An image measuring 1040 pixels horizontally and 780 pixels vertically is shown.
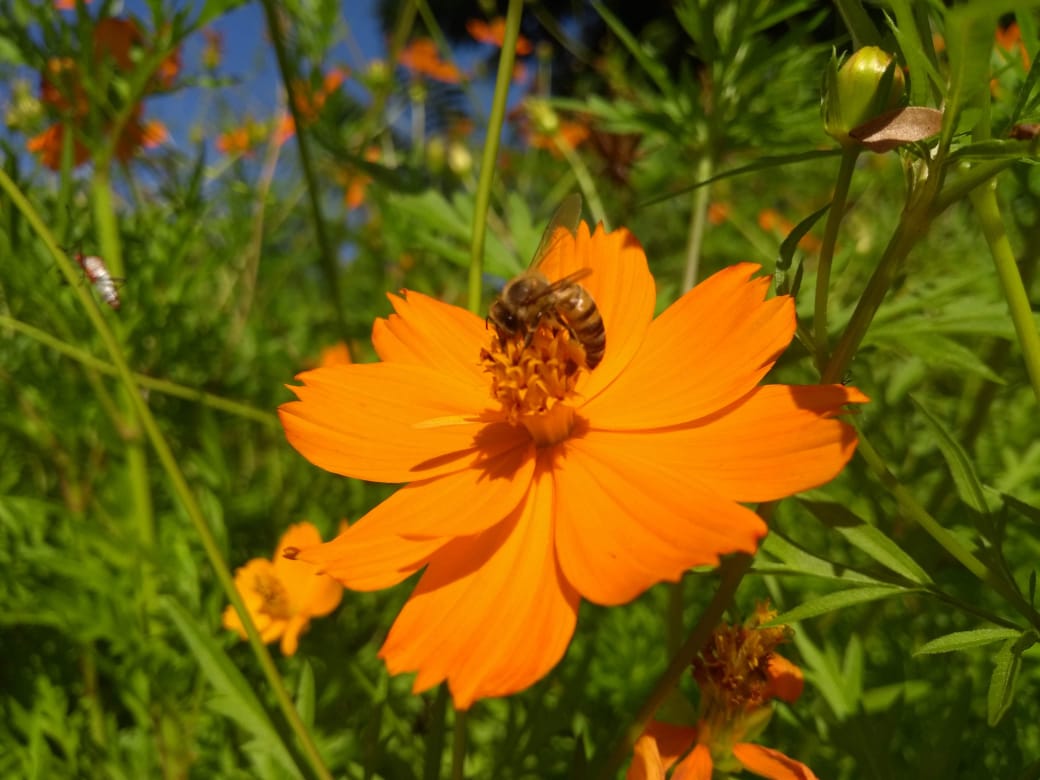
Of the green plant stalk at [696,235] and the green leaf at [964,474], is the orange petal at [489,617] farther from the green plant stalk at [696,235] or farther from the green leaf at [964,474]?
the green plant stalk at [696,235]

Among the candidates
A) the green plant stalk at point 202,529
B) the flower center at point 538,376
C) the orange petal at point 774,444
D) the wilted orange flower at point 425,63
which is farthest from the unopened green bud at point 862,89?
the wilted orange flower at point 425,63

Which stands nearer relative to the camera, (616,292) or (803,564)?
(803,564)

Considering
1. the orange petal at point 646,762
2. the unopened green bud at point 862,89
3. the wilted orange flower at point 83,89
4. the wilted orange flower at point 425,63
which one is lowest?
the orange petal at point 646,762

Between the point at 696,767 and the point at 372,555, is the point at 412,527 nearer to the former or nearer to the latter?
the point at 372,555

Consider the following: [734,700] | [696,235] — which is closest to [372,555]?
[734,700]

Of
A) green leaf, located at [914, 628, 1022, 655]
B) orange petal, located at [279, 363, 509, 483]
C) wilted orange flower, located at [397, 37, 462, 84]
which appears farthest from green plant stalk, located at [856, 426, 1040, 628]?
wilted orange flower, located at [397, 37, 462, 84]
